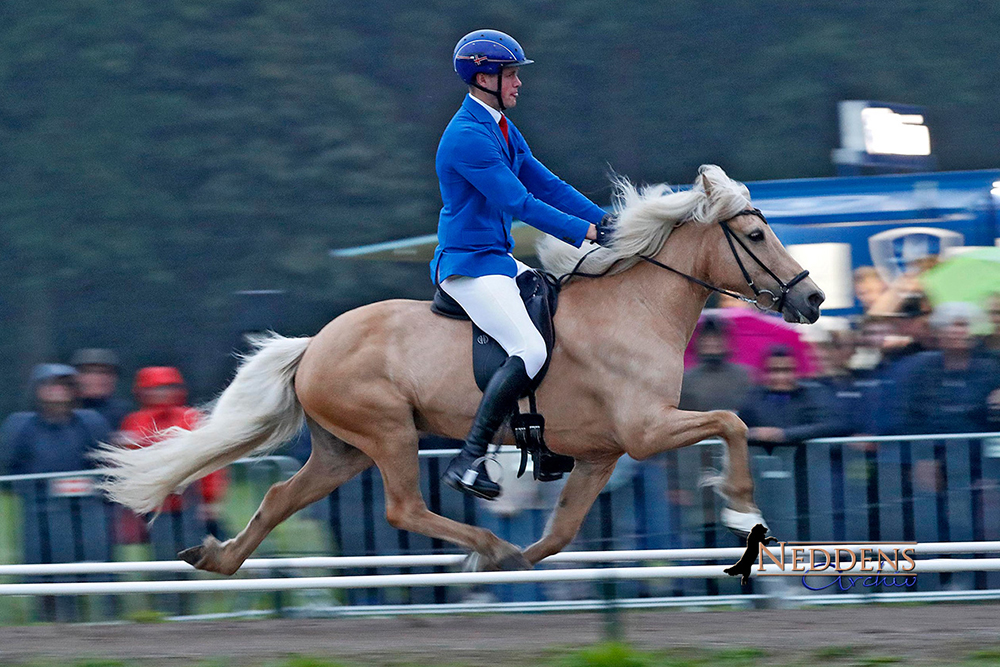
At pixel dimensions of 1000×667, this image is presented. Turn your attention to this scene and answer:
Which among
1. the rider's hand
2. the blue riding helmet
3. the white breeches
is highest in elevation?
the blue riding helmet

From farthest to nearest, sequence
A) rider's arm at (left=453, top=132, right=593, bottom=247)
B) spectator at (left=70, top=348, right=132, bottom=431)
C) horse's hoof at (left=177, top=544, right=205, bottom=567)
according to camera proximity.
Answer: spectator at (left=70, top=348, right=132, bottom=431), horse's hoof at (left=177, top=544, right=205, bottom=567), rider's arm at (left=453, top=132, right=593, bottom=247)

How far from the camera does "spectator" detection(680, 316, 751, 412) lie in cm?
766

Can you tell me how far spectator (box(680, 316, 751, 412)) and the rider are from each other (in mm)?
1787

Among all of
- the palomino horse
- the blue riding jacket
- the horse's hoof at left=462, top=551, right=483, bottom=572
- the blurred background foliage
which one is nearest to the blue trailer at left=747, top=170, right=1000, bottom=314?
the palomino horse

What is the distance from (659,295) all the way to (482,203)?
867 millimetres

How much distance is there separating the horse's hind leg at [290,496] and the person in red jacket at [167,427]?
0.70m

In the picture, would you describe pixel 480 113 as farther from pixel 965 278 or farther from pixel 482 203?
pixel 965 278

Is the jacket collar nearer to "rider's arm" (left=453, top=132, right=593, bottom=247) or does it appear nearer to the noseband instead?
"rider's arm" (left=453, top=132, right=593, bottom=247)

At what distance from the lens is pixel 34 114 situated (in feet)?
62.3

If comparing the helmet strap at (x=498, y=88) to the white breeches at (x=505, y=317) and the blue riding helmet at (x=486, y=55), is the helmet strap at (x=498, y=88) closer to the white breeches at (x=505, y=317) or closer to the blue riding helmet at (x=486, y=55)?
the blue riding helmet at (x=486, y=55)

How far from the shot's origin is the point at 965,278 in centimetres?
968

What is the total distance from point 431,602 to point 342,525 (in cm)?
62

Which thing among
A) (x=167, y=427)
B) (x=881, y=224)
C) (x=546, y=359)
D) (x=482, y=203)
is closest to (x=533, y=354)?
(x=546, y=359)

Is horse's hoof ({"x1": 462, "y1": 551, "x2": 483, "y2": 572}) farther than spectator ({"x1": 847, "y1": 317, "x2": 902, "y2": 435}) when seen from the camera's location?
No
